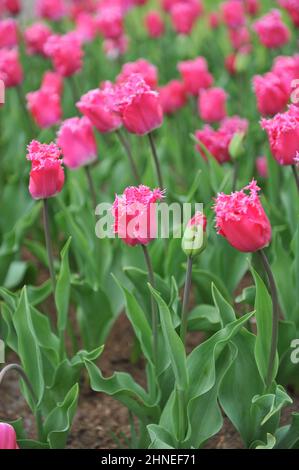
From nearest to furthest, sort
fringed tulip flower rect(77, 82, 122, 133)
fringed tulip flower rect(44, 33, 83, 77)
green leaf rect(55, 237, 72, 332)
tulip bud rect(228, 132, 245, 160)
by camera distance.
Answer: green leaf rect(55, 237, 72, 332) < fringed tulip flower rect(77, 82, 122, 133) < tulip bud rect(228, 132, 245, 160) < fringed tulip flower rect(44, 33, 83, 77)

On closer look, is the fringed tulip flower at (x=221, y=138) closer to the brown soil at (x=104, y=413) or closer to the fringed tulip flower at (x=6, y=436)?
the brown soil at (x=104, y=413)

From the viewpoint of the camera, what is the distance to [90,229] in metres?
2.23

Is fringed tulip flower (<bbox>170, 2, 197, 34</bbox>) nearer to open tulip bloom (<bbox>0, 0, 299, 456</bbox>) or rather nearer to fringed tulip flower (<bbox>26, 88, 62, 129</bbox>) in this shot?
open tulip bloom (<bbox>0, 0, 299, 456</bbox>)

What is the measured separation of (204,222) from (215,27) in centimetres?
276

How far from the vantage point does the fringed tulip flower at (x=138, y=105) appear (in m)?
1.78

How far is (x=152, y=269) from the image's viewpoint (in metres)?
1.82

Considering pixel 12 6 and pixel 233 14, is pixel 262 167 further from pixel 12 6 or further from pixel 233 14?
pixel 12 6

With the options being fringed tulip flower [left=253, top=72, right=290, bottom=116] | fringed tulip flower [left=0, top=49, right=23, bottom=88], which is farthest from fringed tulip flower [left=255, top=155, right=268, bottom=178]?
fringed tulip flower [left=0, top=49, right=23, bottom=88]

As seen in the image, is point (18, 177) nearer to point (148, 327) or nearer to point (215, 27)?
point (148, 327)

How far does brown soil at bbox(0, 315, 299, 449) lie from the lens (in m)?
→ 1.99

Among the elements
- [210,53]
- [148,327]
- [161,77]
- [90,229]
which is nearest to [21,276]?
[90,229]

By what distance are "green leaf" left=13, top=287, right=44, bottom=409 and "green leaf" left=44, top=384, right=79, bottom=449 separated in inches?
1.9

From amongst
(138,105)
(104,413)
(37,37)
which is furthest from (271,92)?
(37,37)
